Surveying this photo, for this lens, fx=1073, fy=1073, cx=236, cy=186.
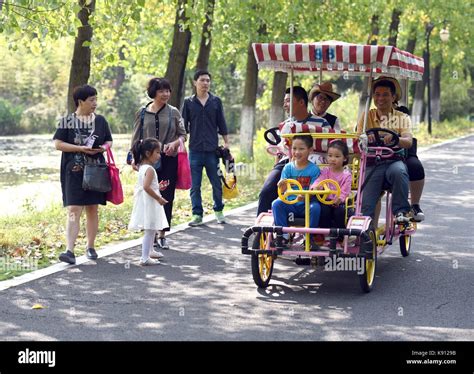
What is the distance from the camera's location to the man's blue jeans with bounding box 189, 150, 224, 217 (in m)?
14.8

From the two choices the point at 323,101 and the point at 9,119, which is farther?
the point at 9,119

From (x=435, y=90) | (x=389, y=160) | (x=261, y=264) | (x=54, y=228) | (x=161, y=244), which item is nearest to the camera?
Result: (x=261, y=264)

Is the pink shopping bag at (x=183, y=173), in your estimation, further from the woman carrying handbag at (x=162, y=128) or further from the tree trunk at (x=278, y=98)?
the tree trunk at (x=278, y=98)

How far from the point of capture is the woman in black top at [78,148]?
37.7 ft

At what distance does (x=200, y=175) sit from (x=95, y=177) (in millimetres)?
3635

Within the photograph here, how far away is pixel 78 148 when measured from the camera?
37.7 ft

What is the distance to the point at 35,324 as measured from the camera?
8461mm

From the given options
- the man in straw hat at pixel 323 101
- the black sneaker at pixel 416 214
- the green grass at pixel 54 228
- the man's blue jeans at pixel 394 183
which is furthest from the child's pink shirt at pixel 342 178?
the green grass at pixel 54 228

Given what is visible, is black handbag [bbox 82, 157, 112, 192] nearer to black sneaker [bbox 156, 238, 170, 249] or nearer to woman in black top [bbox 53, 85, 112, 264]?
woman in black top [bbox 53, 85, 112, 264]

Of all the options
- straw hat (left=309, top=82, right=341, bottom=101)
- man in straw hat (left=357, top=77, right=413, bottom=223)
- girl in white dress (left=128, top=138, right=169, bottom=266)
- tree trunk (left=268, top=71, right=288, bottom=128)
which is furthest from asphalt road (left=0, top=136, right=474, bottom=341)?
tree trunk (left=268, top=71, right=288, bottom=128)

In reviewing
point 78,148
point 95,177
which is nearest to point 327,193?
point 95,177

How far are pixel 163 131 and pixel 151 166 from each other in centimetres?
119

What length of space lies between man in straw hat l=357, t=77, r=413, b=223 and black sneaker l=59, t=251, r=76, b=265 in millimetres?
3154

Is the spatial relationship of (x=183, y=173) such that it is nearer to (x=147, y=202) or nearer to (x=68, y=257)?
(x=147, y=202)
